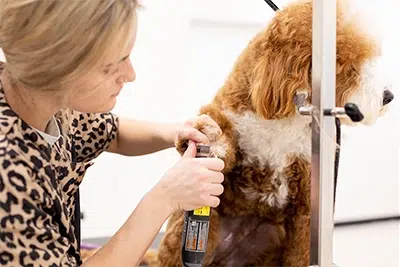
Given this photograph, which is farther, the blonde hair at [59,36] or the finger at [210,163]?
the finger at [210,163]

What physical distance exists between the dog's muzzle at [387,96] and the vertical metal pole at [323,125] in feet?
0.87

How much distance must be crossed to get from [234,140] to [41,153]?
42cm

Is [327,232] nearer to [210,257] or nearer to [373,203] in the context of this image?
[210,257]

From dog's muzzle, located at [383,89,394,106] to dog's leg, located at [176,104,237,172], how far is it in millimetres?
306

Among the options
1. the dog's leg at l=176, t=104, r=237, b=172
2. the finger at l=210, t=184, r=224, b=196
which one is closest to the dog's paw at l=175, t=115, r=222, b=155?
the dog's leg at l=176, t=104, r=237, b=172

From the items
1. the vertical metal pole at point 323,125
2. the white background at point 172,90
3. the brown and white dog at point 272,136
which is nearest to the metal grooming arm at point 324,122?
the vertical metal pole at point 323,125

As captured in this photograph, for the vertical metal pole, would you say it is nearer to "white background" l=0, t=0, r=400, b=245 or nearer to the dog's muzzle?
the dog's muzzle

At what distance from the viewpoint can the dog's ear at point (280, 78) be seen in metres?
1.08

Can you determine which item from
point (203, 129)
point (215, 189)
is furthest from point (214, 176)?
point (203, 129)

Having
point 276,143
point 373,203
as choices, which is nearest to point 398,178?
point 373,203

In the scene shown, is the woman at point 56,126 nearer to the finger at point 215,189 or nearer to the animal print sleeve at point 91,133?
the finger at point 215,189

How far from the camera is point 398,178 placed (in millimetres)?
1873

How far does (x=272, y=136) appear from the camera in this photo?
120 cm

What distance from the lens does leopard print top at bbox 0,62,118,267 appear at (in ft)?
2.79
